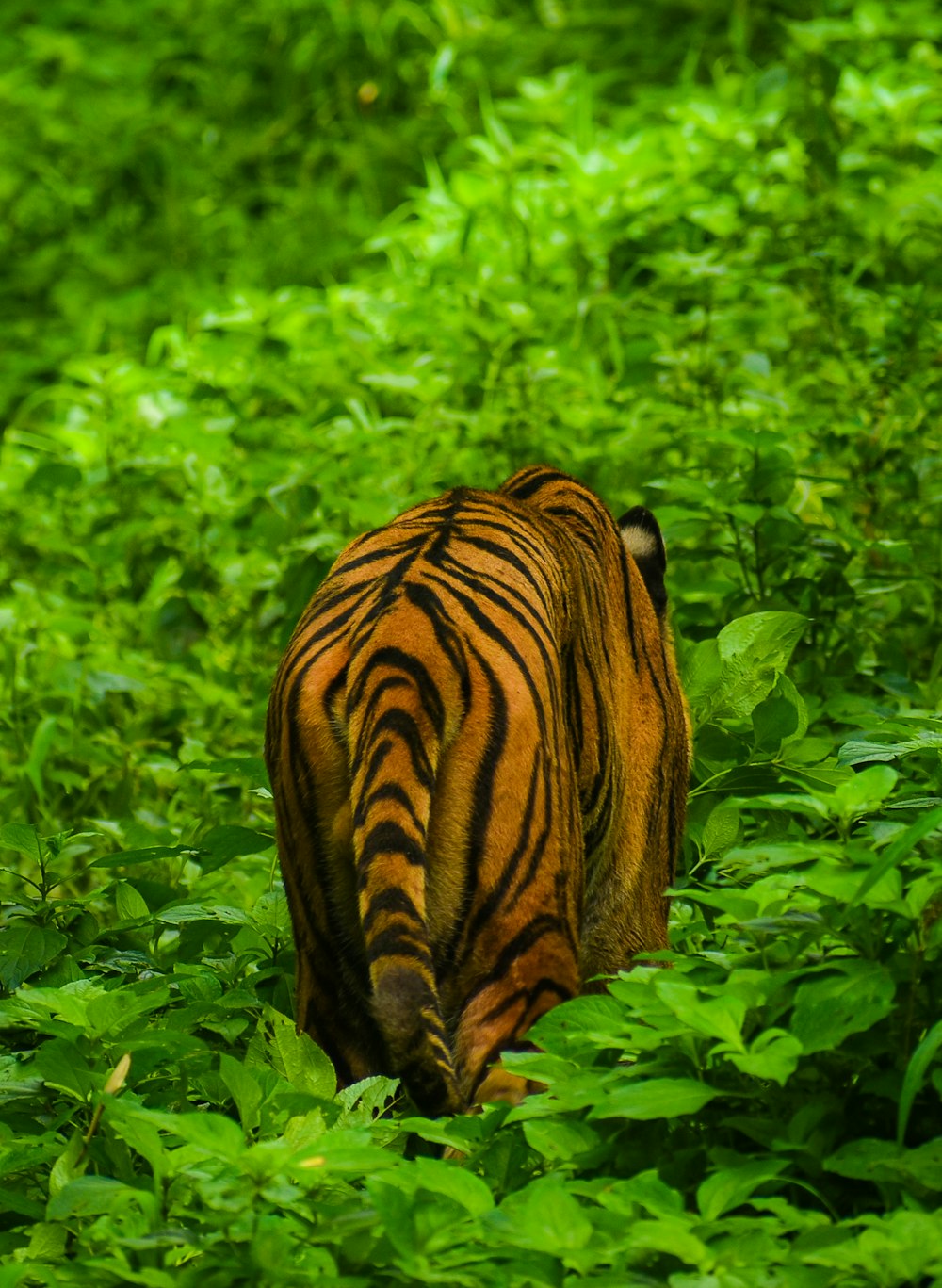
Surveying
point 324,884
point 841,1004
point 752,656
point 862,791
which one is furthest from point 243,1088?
point 752,656

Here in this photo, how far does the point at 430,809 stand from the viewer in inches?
95.3

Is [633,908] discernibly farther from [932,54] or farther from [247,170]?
[247,170]

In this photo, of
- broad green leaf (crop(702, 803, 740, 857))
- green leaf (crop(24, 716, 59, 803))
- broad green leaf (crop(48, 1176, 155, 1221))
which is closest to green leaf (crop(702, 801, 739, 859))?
broad green leaf (crop(702, 803, 740, 857))

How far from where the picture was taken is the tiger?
230cm

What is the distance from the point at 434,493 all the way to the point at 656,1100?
3.57 metres

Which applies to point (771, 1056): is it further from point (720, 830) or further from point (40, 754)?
point (40, 754)

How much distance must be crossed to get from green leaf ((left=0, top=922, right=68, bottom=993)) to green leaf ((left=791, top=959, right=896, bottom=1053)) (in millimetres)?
1317

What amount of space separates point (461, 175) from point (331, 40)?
253 centimetres

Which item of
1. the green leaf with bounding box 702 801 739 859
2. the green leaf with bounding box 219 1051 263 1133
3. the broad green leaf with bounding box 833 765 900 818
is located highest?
the broad green leaf with bounding box 833 765 900 818

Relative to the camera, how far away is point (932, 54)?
25.8ft

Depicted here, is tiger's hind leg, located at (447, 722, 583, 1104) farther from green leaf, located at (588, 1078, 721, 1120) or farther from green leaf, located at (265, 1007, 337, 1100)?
green leaf, located at (588, 1078, 721, 1120)

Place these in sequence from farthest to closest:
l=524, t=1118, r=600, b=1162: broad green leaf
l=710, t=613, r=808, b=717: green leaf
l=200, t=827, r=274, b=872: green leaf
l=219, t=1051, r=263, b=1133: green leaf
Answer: l=710, t=613, r=808, b=717: green leaf
l=200, t=827, r=274, b=872: green leaf
l=219, t=1051, r=263, b=1133: green leaf
l=524, t=1118, r=600, b=1162: broad green leaf

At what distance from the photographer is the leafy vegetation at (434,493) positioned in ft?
6.53


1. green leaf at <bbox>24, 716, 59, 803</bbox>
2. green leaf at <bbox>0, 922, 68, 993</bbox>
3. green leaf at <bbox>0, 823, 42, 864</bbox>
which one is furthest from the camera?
green leaf at <bbox>24, 716, 59, 803</bbox>
